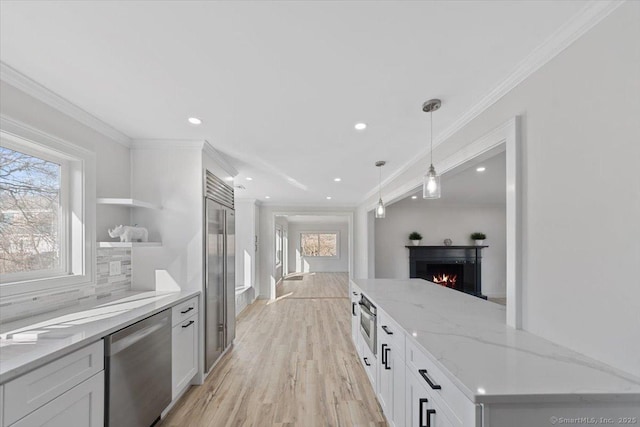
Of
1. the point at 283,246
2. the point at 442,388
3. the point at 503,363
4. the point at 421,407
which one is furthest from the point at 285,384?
the point at 283,246

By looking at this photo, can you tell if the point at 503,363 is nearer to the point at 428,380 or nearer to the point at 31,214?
the point at 428,380

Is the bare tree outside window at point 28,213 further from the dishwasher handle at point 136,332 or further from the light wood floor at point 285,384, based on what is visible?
the light wood floor at point 285,384

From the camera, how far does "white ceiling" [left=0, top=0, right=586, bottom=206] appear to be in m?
1.20

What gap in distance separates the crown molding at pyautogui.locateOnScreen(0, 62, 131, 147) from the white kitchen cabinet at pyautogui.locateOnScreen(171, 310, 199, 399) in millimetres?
1727

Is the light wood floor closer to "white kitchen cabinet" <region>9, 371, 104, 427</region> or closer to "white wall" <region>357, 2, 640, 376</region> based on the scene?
"white kitchen cabinet" <region>9, 371, 104, 427</region>

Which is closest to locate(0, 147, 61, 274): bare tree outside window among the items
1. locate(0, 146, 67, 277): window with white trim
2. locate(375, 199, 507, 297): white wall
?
locate(0, 146, 67, 277): window with white trim

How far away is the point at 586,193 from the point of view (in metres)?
1.21

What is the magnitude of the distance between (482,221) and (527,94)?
6538 mm

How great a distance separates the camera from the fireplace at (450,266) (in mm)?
6969

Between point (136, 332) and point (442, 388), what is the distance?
1892 millimetres

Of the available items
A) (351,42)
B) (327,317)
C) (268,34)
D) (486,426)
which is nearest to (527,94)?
(351,42)

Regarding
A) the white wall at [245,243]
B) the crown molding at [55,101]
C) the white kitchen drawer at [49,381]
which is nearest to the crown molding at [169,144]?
the crown molding at [55,101]

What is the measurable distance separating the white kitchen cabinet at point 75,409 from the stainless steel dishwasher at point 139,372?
6 cm

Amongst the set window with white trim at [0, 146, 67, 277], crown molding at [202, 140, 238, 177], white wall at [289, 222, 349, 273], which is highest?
crown molding at [202, 140, 238, 177]
